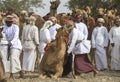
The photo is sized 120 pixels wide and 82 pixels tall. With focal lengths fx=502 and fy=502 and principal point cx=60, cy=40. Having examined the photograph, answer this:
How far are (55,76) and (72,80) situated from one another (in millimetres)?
492

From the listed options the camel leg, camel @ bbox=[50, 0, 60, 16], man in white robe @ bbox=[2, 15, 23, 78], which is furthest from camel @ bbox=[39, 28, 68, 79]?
camel @ bbox=[50, 0, 60, 16]

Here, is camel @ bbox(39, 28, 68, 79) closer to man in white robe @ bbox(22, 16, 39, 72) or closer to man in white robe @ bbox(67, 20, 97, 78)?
man in white robe @ bbox(67, 20, 97, 78)

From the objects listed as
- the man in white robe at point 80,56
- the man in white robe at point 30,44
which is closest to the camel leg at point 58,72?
the man in white robe at point 80,56

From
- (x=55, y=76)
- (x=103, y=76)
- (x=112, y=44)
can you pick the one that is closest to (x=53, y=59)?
(x=55, y=76)

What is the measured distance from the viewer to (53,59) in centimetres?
1321

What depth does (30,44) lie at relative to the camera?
14625 mm

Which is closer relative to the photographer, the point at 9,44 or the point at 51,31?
the point at 9,44

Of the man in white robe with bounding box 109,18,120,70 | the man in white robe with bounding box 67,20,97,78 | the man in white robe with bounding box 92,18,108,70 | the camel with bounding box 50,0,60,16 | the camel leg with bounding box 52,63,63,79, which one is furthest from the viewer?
the camel with bounding box 50,0,60,16

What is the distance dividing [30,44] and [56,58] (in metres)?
1.67

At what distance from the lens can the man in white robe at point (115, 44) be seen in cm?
1608

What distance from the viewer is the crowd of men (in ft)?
43.3

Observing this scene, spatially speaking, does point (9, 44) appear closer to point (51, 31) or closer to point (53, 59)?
point (53, 59)

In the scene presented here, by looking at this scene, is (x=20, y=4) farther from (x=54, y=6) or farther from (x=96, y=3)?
(x=54, y=6)

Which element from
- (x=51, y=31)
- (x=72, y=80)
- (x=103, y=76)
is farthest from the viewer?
(x=51, y=31)
